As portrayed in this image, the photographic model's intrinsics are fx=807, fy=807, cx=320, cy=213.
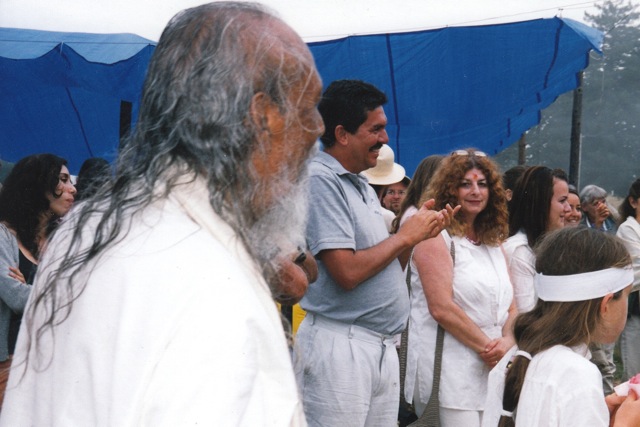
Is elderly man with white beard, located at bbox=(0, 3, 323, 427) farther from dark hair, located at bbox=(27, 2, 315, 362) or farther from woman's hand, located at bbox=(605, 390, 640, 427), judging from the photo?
woman's hand, located at bbox=(605, 390, 640, 427)

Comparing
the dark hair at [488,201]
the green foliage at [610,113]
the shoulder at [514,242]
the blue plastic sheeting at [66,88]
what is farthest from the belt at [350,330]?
the green foliage at [610,113]

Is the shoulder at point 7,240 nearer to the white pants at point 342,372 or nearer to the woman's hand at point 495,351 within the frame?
the white pants at point 342,372

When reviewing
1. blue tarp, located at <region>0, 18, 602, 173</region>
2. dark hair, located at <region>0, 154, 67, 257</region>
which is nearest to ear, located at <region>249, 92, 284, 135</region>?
dark hair, located at <region>0, 154, 67, 257</region>

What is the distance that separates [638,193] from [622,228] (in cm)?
32

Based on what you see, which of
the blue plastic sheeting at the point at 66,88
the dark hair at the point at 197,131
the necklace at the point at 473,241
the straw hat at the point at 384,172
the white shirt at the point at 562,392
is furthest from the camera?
the blue plastic sheeting at the point at 66,88

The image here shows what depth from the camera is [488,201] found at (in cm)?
432

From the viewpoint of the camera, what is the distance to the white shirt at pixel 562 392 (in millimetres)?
2502

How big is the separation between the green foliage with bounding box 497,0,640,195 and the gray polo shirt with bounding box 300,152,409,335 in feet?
25.6

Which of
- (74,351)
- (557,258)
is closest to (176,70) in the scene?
(74,351)

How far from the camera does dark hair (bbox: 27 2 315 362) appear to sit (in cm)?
121

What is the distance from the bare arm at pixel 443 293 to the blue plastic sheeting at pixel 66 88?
135 inches

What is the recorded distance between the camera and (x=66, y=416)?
3.75 ft

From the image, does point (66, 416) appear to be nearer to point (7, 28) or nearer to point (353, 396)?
point (353, 396)

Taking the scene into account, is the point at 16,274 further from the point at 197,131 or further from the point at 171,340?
the point at 171,340
